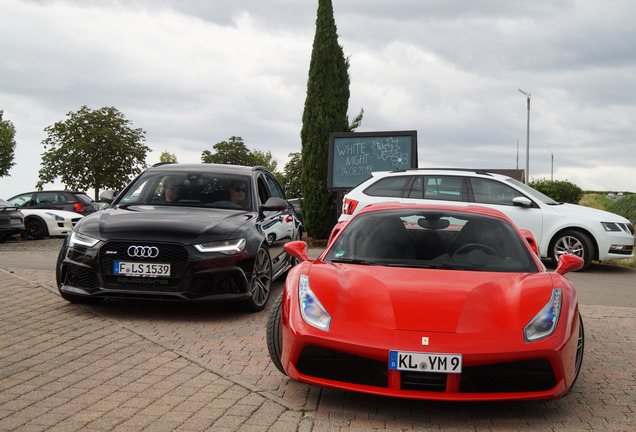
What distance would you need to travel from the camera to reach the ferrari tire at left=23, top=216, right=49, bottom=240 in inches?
806

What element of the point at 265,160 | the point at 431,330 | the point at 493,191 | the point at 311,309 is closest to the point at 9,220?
the point at 493,191

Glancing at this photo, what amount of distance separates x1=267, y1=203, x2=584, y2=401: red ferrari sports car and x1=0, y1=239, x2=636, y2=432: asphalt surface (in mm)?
245

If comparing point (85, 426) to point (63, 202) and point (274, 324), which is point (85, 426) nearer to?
point (274, 324)

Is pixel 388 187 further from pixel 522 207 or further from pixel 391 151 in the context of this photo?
pixel 391 151

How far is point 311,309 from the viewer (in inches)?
160

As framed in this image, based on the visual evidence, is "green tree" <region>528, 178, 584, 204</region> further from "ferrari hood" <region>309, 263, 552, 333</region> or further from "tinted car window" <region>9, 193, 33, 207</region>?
"ferrari hood" <region>309, 263, 552, 333</region>

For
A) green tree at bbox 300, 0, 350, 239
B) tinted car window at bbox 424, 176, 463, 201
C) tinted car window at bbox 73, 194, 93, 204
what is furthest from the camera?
tinted car window at bbox 73, 194, 93, 204

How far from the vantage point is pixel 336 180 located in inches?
690

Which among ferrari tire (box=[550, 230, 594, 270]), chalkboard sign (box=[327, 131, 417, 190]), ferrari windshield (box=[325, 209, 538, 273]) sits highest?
chalkboard sign (box=[327, 131, 417, 190])

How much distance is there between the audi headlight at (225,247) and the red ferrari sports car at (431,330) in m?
2.01

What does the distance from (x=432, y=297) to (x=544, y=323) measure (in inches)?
25.7

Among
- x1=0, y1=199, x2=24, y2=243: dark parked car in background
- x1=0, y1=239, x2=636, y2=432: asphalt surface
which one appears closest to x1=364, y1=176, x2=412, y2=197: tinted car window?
x1=0, y1=239, x2=636, y2=432: asphalt surface

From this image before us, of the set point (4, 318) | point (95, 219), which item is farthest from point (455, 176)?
point (4, 318)

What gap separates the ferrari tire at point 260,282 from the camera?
688 cm
